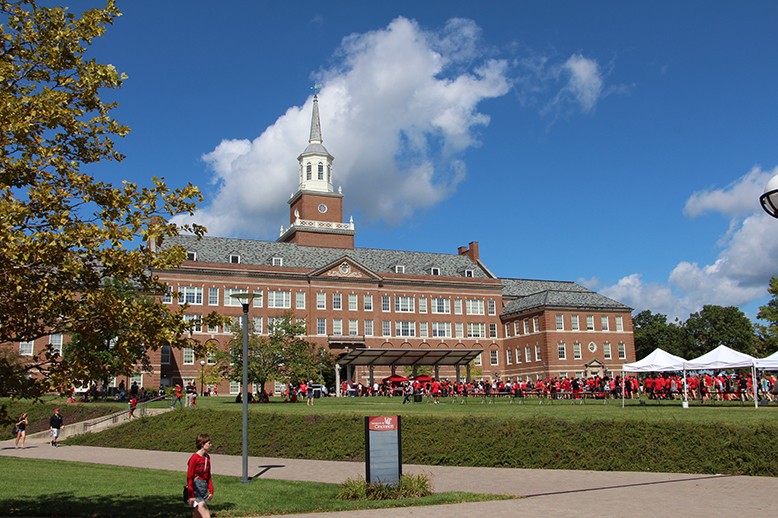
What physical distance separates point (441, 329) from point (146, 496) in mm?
67491

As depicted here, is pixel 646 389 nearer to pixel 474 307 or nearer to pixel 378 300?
pixel 378 300

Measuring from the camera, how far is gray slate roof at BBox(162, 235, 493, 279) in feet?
247

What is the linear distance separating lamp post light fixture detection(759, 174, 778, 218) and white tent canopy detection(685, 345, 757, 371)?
93.5 ft

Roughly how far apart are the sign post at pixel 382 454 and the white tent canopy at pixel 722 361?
22286mm

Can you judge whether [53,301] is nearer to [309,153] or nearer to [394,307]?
[394,307]

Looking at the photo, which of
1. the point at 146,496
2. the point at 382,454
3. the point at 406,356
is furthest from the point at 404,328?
the point at 382,454

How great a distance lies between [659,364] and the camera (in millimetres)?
34344

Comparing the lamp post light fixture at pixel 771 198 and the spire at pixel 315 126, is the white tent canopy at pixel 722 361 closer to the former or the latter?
the lamp post light fixture at pixel 771 198

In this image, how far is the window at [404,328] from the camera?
79875 millimetres

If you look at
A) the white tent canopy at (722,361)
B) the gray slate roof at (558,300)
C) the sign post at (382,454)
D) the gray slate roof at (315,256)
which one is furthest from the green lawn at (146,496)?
the gray slate roof at (558,300)

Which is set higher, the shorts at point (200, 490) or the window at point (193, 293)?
the window at point (193, 293)

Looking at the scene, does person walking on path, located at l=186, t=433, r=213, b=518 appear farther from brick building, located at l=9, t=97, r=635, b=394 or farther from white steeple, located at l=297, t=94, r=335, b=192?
white steeple, located at l=297, t=94, r=335, b=192

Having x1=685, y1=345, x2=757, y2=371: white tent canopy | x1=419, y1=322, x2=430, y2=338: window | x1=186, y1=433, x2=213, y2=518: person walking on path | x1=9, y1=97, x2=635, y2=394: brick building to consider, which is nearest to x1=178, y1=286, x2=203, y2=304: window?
x1=9, y1=97, x2=635, y2=394: brick building

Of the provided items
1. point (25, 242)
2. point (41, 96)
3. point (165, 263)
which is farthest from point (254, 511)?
point (41, 96)
